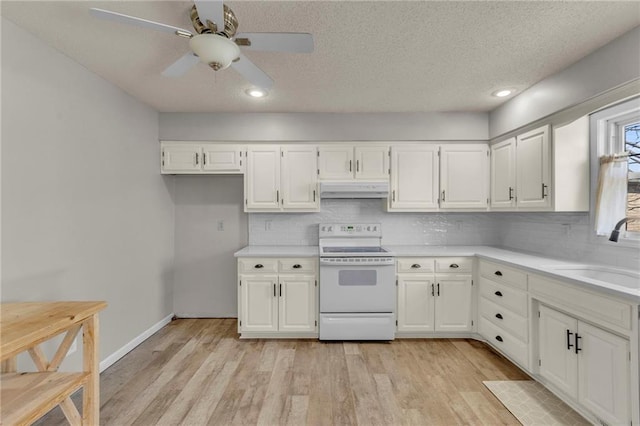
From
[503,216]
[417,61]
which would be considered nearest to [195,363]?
[417,61]

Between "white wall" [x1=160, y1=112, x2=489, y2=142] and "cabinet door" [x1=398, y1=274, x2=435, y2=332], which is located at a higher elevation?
"white wall" [x1=160, y1=112, x2=489, y2=142]

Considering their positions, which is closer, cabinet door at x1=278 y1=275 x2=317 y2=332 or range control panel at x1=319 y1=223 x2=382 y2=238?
cabinet door at x1=278 y1=275 x2=317 y2=332

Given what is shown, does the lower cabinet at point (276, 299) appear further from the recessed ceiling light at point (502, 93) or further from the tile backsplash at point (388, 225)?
the recessed ceiling light at point (502, 93)

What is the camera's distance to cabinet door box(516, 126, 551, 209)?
2.55m

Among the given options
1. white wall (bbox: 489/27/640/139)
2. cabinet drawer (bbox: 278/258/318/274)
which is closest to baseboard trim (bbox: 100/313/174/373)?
cabinet drawer (bbox: 278/258/318/274)

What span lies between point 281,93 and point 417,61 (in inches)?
49.1

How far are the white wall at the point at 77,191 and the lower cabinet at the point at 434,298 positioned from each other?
8.81 ft

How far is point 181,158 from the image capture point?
11.1 feet

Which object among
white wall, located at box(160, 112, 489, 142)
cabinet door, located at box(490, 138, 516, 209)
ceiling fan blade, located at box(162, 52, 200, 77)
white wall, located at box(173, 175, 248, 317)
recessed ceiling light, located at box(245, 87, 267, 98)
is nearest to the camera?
ceiling fan blade, located at box(162, 52, 200, 77)

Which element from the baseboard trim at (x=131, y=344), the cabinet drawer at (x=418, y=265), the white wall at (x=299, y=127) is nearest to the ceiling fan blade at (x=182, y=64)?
the white wall at (x=299, y=127)

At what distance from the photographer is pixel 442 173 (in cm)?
339

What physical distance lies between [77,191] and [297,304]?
2123 millimetres

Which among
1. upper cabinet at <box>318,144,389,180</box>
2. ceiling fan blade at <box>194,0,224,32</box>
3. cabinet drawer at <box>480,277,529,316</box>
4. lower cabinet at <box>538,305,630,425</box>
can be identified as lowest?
lower cabinet at <box>538,305,630,425</box>

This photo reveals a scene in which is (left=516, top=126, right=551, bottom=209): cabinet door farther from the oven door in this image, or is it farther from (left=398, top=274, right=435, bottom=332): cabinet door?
the oven door
